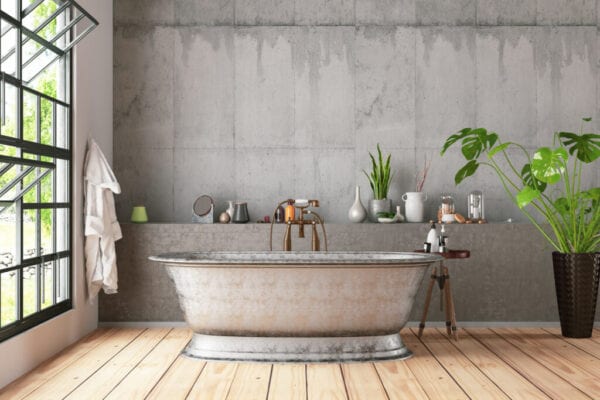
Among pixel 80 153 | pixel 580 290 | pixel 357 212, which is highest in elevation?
pixel 80 153

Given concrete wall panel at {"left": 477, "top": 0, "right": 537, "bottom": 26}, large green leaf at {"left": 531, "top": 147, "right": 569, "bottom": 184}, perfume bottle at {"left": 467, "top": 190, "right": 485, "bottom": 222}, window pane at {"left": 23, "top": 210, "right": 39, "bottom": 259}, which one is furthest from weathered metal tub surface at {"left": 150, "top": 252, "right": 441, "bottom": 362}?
concrete wall panel at {"left": 477, "top": 0, "right": 537, "bottom": 26}

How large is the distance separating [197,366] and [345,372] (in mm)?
918

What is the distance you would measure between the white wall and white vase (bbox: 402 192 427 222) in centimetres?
262

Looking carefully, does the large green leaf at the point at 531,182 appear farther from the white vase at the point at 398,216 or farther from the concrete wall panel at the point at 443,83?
the white vase at the point at 398,216

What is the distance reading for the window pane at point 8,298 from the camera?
432cm

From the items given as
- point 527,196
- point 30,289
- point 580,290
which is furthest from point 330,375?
point 580,290

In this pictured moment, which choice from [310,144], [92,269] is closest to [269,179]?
[310,144]

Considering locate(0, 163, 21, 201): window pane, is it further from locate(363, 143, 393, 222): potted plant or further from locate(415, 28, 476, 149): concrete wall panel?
locate(415, 28, 476, 149): concrete wall panel

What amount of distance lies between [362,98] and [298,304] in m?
2.60

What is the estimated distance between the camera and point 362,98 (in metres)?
6.77

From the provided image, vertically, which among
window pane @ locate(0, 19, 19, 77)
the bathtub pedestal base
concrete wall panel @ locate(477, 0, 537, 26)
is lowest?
the bathtub pedestal base

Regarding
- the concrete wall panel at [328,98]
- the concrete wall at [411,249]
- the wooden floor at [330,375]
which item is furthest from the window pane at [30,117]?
the concrete wall panel at [328,98]

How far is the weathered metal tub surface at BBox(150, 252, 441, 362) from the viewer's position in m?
4.73

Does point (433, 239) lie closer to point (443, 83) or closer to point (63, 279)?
point (443, 83)
